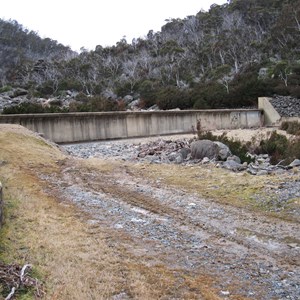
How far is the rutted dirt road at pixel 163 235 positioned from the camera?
4039mm

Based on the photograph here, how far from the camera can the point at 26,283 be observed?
386 cm

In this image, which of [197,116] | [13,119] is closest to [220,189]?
[13,119]

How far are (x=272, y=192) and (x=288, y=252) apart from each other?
110 inches

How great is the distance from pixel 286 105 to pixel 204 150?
21162mm

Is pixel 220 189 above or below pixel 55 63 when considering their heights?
below

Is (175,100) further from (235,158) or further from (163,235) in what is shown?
(163,235)

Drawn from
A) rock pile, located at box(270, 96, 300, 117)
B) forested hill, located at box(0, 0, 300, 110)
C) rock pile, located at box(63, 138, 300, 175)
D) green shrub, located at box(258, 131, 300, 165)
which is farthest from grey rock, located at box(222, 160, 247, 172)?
forested hill, located at box(0, 0, 300, 110)

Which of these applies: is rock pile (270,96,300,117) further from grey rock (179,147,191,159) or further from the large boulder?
the large boulder

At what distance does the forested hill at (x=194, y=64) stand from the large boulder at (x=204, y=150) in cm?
2270

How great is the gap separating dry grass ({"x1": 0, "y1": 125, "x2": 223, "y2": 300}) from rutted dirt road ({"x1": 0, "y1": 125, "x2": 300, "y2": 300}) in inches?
0.5

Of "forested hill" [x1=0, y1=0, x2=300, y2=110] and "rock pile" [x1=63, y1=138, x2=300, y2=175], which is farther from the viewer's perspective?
"forested hill" [x1=0, y1=0, x2=300, y2=110]

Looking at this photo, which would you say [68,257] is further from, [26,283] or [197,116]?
[197,116]

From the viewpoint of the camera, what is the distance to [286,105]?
98.9 feet

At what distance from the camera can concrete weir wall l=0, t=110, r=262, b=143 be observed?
1653 cm
